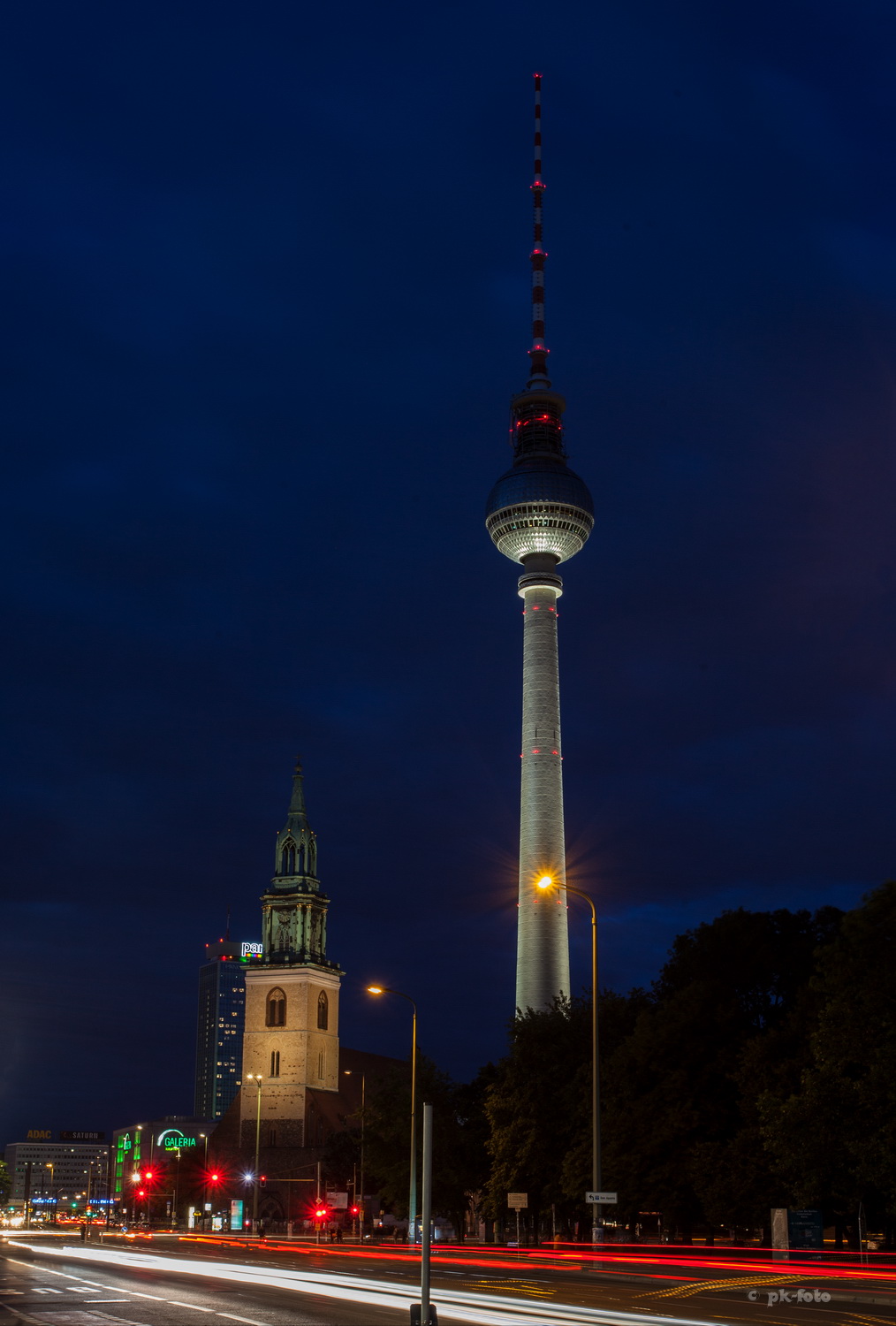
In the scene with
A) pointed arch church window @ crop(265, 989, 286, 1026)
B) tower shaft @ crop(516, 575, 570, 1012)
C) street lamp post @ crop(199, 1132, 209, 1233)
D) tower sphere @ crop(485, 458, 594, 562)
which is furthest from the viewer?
tower sphere @ crop(485, 458, 594, 562)

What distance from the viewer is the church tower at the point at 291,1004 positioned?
14525cm

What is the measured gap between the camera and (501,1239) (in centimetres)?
8794

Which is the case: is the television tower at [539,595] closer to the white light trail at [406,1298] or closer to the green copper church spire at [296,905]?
the green copper church spire at [296,905]

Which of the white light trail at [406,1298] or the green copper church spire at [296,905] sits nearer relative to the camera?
the white light trail at [406,1298]

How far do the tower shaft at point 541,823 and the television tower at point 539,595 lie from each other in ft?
0.28

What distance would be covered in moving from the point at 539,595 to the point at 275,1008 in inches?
2000

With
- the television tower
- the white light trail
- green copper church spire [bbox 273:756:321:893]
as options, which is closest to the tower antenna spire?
the television tower

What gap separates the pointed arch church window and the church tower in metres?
0.09

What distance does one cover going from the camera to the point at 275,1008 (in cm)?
15062

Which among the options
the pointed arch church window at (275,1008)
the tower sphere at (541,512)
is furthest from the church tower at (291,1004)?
the tower sphere at (541,512)

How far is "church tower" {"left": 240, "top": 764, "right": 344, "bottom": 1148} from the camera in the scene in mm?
145250

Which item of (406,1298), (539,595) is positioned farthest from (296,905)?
(406,1298)

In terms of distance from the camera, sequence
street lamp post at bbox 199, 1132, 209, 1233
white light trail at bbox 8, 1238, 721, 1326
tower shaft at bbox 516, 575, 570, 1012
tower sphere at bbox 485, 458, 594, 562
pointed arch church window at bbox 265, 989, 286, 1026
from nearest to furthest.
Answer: white light trail at bbox 8, 1238, 721, 1326 → tower shaft at bbox 516, 575, 570, 1012 → street lamp post at bbox 199, 1132, 209, 1233 → pointed arch church window at bbox 265, 989, 286, 1026 → tower sphere at bbox 485, 458, 594, 562

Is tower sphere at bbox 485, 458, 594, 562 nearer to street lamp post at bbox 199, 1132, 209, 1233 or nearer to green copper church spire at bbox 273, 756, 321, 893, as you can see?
green copper church spire at bbox 273, 756, 321, 893
